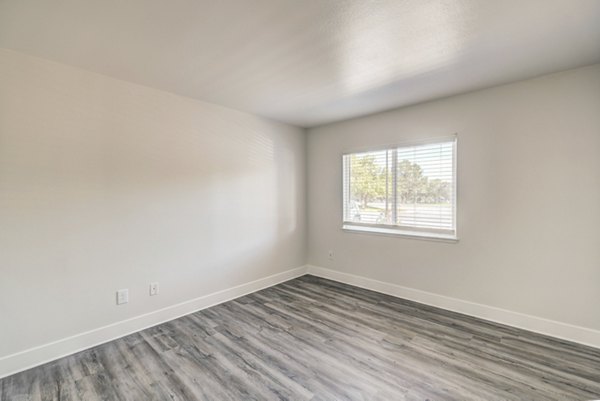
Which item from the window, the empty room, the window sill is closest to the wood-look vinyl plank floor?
the empty room

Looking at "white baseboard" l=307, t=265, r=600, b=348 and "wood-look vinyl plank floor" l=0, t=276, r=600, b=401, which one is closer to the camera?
"wood-look vinyl plank floor" l=0, t=276, r=600, b=401

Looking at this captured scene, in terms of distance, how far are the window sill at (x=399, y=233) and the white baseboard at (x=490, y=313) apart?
650mm

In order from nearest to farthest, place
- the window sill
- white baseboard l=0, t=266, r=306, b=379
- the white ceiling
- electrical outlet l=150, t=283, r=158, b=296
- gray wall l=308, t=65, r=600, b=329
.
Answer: the white ceiling
white baseboard l=0, t=266, r=306, b=379
gray wall l=308, t=65, r=600, b=329
electrical outlet l=150, t=283, r=158, b=296
the window sill

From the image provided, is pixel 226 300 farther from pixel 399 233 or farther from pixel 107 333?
pixel 399 233

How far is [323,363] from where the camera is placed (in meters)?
2.15

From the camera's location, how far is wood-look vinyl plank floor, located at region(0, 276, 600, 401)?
1835 millimetres

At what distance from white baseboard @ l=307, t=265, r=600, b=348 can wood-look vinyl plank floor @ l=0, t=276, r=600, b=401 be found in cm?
9

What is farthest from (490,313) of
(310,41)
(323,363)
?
(310,41)

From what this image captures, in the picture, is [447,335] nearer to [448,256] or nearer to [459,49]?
[448,256]

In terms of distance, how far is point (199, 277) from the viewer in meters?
3.16

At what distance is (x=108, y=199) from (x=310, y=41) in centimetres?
221

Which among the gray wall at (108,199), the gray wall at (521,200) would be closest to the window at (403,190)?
the gray wall at (521,200)

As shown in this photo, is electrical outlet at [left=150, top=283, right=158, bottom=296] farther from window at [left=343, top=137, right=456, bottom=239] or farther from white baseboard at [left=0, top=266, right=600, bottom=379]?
window at [left=343, top=137, right=456, bottom=239]

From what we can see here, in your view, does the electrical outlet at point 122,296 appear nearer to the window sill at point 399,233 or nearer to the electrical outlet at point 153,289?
the electrical outlet at point 153,289
